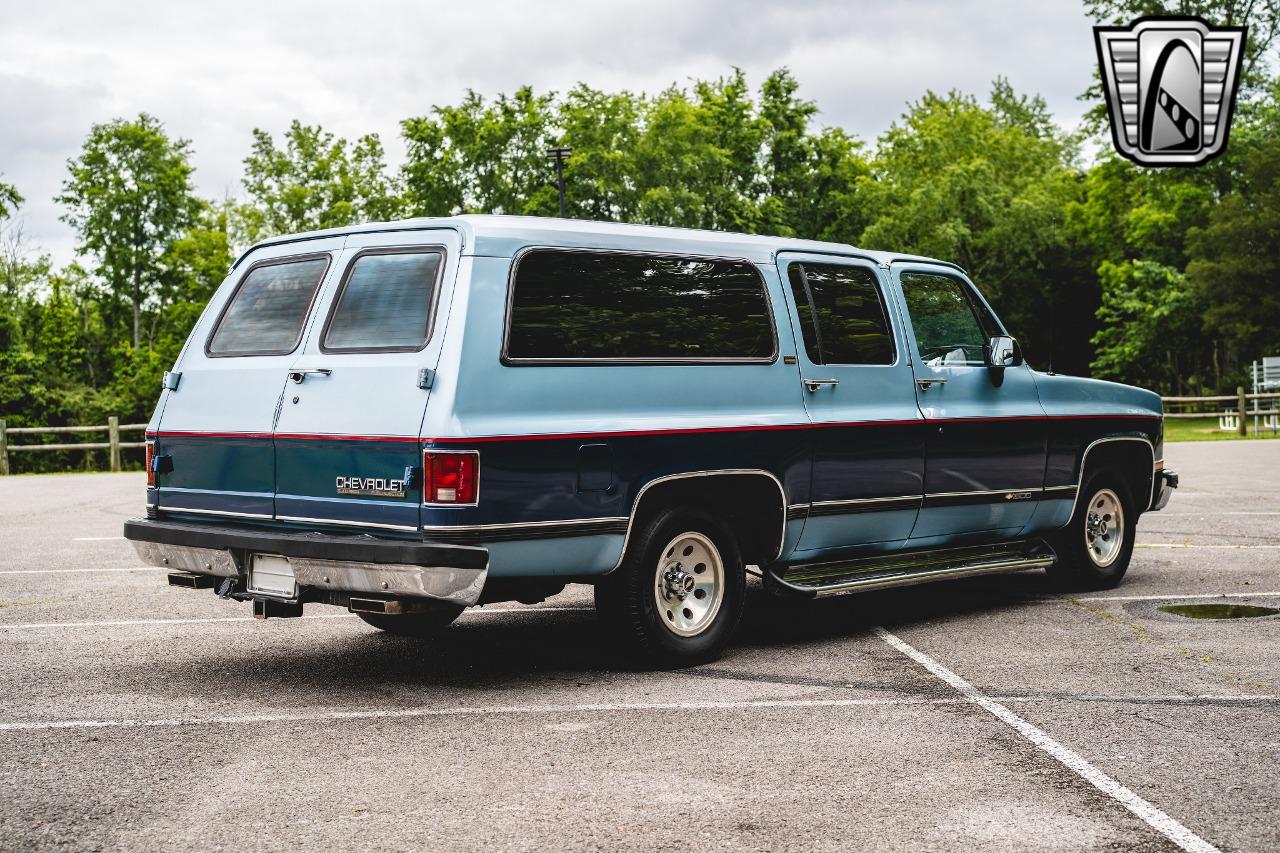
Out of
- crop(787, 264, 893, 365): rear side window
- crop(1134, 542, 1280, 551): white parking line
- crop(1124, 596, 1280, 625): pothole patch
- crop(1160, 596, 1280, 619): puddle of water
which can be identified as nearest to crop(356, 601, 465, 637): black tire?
crop(787, 264, 893, 365): rear side window

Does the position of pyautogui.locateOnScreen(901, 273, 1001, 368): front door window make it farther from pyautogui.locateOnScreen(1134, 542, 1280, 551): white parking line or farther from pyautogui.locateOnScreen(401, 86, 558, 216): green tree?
pyautogui.locateOnScreen(401, 86, 558, 216): green tree

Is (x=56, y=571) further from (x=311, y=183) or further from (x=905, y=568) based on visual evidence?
(x=311, y=183)

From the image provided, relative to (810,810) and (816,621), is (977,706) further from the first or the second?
(816,621)

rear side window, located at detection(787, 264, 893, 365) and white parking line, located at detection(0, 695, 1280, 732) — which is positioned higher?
rear side window, located at detection(787, 264, 893, 365)

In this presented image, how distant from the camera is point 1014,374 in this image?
890 centimetres

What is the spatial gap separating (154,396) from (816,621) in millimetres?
52778

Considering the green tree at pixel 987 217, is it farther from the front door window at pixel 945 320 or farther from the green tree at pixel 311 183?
the front door window at pixel 945 320

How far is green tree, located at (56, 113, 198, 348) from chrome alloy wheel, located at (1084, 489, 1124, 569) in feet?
190

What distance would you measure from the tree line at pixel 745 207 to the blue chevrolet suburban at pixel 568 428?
37.4 meters

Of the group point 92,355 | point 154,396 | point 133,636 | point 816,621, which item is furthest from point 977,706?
point 92,355

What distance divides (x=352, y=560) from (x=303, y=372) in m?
1.08

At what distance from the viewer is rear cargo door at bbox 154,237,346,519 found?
22.5ft

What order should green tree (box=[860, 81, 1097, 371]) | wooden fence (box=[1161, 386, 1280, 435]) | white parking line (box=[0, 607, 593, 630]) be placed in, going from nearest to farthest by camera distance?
white parking line (box=[0, 607, 593, 630])
wooden fence (box=[1161, 386, 1280, 435])
green tree (box=[860, 81, 1097, 371])

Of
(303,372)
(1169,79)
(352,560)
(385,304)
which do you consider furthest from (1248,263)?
(352,560)
